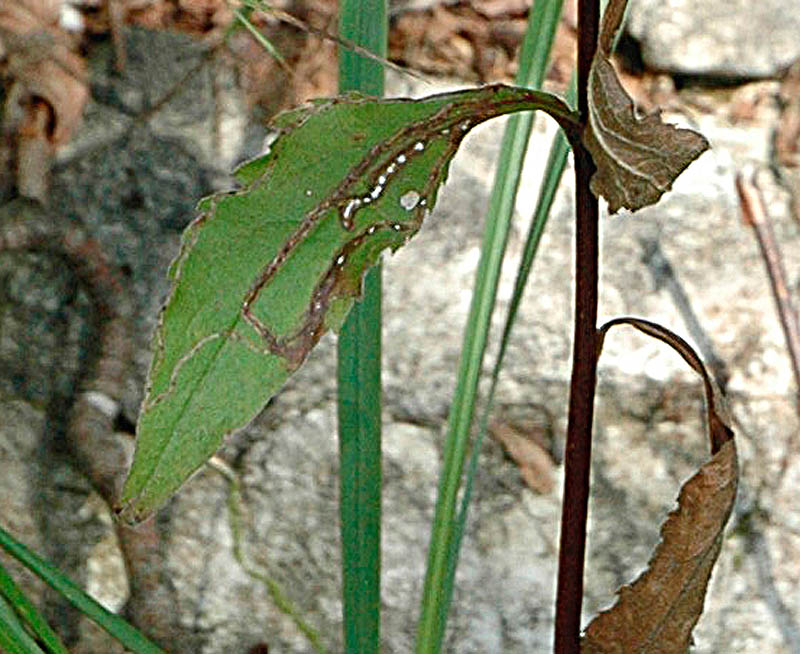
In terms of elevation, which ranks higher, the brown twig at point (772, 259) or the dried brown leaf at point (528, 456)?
the brown twig at point (772, 259)

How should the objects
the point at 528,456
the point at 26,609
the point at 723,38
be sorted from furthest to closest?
the point at 723,38, the point at 528,456, the point at 26,609

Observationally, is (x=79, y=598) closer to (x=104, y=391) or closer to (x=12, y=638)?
(x=12, y=638)

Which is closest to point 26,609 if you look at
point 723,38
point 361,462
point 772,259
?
point 361,462

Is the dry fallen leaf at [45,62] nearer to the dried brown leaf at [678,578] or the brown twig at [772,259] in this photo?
the brown twig at [772,259]

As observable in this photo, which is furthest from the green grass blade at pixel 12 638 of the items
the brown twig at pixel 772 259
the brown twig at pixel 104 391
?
the brown twig at pixel 772 259

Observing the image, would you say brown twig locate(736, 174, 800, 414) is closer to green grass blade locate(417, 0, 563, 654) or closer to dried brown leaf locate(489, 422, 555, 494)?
dried brown leaf locate(489, 422, 555, 494)

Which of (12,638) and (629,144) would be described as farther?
(12,638)

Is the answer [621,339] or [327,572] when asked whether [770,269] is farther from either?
[327,572]
